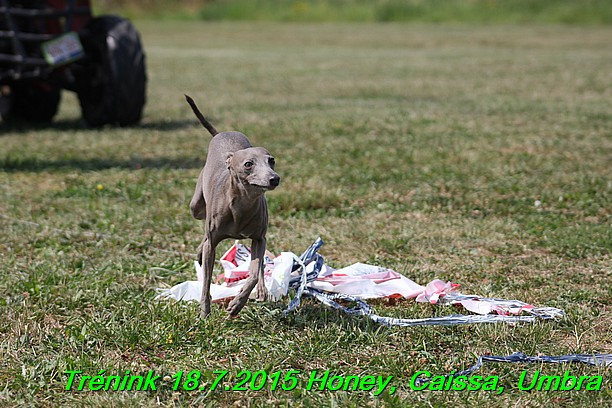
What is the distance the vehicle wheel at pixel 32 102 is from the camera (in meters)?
10.2

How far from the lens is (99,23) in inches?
359

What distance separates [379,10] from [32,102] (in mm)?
25270

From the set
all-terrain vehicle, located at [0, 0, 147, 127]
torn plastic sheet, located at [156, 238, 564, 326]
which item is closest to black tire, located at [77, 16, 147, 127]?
all-terrain vehicle, located at [0, 0, 147, 127]

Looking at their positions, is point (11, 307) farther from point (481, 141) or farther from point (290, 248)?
point (481, 141)

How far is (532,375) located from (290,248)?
6.68 ft

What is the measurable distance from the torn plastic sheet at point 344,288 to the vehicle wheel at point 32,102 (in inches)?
270

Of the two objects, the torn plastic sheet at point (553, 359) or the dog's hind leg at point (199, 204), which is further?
the dog's hind leg at point (199, 204)

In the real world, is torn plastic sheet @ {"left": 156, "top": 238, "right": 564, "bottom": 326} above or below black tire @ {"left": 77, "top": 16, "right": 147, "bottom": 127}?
below

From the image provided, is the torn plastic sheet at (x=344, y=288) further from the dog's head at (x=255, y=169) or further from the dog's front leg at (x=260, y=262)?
the dog's head at (x=255, y=169)

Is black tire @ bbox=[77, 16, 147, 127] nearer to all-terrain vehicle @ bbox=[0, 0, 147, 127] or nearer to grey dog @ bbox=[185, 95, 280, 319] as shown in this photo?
all-terrain vehicle @ bbox=[0, 0, 147, 127]

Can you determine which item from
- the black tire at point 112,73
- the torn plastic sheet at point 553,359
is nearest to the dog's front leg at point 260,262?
the torn plastic sheet at point 553,359

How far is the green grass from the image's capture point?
3162cm

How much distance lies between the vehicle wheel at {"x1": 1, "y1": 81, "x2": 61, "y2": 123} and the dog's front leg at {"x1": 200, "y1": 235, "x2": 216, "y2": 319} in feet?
23.8

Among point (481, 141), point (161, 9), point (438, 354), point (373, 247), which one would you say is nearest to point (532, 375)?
point (438, 354)
